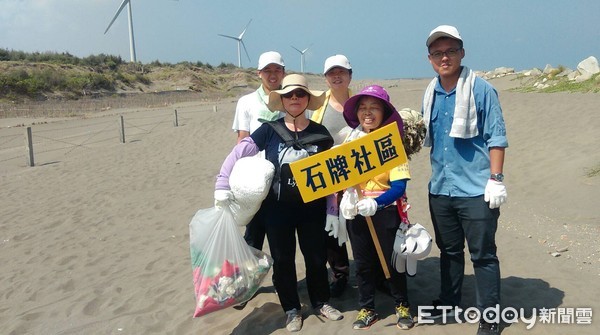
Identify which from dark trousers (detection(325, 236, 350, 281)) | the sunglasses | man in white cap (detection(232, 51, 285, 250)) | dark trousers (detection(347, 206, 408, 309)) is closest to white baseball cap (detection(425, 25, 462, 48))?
the sunglasses

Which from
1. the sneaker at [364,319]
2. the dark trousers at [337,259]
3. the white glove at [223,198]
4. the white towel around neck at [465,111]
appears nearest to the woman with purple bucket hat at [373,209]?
the sneaker at [364,319]

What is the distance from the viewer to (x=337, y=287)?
12.4ft

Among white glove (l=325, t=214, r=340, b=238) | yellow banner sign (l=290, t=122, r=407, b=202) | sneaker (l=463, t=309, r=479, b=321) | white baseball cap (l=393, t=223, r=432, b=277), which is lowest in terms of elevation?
sneaker (l=463, t=309, r=479, b=321)

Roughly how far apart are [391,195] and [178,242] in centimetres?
365

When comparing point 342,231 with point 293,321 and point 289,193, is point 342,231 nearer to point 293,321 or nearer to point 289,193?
point 289,193

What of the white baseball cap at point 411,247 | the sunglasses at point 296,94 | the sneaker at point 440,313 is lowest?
the sneaker at point 440,313

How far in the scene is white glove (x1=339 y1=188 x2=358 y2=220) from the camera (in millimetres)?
2920

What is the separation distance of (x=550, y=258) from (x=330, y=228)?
8.91 feet

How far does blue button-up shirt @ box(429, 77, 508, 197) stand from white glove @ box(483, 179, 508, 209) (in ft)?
0.38

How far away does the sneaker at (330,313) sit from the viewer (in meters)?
3.36

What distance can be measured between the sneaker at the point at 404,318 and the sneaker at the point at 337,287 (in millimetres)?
682

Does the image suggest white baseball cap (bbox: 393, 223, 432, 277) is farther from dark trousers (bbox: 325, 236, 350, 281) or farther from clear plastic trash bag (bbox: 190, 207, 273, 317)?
clear plastic trash bag (bbox: 190, 207, 273, 317)

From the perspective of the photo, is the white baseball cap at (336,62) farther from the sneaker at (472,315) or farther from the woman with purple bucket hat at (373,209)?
the sneaker at (472,315)

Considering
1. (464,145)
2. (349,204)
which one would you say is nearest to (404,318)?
(349,204)
